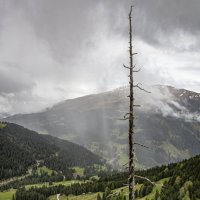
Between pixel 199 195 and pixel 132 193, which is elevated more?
pixel 132 193

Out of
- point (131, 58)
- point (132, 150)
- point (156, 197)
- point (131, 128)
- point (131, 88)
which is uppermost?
point (131, 58)

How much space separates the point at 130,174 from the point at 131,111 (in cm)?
429

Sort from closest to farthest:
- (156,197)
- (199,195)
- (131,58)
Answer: (131,58) < (199,195) < (156,197)

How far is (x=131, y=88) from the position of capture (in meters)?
24.9

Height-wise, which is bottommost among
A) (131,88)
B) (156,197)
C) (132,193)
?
(156,197)

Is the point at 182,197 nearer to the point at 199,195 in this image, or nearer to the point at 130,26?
the point at 199,195

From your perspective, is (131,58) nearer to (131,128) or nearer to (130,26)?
(130,26)

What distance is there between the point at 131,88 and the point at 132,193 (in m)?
7.16

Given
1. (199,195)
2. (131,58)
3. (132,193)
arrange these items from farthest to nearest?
(199,195) → (131,58) → (132,193)

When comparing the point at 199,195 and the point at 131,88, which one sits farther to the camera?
the point at 199,195

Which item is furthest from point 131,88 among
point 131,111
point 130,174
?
point 130,174

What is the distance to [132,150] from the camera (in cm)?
2412

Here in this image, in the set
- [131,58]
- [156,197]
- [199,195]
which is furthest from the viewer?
[156,197]

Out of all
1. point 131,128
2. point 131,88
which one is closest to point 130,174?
point 131,128
